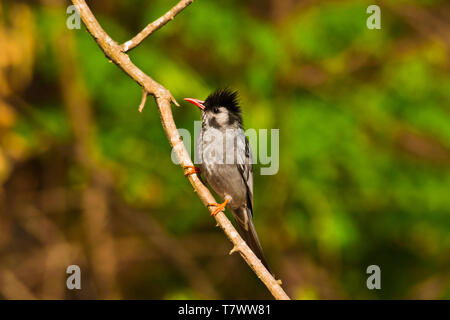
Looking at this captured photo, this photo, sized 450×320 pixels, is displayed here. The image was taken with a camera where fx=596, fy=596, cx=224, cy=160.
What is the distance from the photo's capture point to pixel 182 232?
24.0 ft

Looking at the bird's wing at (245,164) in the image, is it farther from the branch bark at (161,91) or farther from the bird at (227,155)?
the branch bark at (161,91)

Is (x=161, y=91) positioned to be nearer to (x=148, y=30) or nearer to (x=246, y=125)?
(x=148, y=30)

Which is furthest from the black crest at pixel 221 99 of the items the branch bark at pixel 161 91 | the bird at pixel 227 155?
the branch bark at pixel 161 91

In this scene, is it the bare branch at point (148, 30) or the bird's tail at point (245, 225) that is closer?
the bare branch at point (148, 30)

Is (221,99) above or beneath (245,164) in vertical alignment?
above

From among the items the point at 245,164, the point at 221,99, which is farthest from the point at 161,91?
the point at 245,164

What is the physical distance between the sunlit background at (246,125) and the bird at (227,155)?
5.35 feet

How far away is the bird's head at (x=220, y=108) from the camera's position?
4539mm

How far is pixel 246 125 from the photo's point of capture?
247 inches

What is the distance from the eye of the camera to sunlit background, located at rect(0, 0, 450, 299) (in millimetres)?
6402

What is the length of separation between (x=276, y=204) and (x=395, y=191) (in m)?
1.47

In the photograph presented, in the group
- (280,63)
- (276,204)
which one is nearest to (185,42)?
(280,63)

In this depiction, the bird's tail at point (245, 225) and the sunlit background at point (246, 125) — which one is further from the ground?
the sunlit background at point (246, 125)

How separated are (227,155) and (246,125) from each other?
1777 mm
